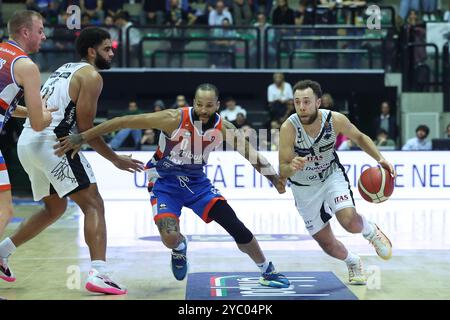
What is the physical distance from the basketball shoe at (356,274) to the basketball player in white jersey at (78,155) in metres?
1.88

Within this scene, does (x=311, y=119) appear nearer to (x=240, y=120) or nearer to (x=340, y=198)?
(x=340, y=198)

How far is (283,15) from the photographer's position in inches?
690

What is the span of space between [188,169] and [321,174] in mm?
1153

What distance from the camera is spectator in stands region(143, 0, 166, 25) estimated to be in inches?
701

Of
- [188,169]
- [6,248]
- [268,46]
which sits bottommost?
[6,248]

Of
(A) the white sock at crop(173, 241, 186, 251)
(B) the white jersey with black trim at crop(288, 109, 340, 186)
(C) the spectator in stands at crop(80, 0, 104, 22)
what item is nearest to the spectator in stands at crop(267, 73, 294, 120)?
(C) the spectator in stands at crop(80, 0, 104, 22)

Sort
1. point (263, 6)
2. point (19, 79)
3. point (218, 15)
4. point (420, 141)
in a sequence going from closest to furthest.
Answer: point (19, 79) → point (420, 141) → point (218, 15) → point (263, 6)

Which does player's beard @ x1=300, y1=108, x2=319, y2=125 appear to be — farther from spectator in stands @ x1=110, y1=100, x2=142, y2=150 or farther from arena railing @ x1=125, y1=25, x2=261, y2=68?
arena railing @ x1=125, y1=25, x2=261, y2=68

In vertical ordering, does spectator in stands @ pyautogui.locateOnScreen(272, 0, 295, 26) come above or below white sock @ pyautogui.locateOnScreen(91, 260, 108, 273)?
above

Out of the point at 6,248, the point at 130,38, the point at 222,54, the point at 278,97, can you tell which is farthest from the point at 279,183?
the point at 130,38

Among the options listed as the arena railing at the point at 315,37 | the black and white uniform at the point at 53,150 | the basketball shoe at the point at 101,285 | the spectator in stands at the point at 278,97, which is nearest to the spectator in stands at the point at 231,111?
the spectator in stands at the point at 278,97

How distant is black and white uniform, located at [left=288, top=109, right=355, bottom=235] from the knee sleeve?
723 millimetres

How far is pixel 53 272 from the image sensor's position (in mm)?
7348
